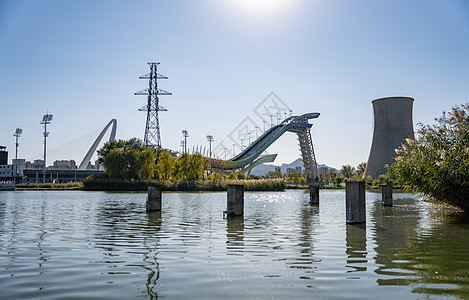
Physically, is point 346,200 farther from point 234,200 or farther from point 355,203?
point 234,200

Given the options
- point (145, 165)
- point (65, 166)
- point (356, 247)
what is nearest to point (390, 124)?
point (145, 165)

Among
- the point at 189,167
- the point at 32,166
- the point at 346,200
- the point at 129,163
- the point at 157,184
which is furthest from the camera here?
the point at 32,166

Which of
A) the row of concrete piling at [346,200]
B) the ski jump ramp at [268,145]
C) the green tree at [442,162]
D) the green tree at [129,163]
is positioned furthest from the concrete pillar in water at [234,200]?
the ski jump ramp at [268,145]

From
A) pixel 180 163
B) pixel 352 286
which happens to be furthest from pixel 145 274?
pixel 180 163

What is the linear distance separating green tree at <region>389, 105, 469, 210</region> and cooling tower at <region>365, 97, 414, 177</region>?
46.6 metres

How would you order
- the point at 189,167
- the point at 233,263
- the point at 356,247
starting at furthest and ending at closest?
1. the point at 189,167
2. the point at 356,247
3. the point at 233,263

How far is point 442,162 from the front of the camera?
39.7ft

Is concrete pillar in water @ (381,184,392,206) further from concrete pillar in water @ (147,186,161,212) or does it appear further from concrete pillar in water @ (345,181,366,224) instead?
concrete pillar in water @ (147,186,161,212)

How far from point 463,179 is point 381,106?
52.0m

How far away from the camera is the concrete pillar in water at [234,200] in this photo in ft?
47.0

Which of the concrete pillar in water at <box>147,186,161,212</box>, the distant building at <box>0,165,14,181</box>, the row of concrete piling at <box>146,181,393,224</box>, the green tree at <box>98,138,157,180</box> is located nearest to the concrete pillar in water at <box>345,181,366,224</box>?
the row of concrete piling at <box>146,181,393,224</box>

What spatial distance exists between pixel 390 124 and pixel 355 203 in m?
52.5

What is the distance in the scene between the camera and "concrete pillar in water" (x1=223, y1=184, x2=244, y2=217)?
1431cm

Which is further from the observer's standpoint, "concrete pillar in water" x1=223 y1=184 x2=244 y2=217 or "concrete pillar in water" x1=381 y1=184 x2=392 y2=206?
"concrete pillar in water" x1=381 y1=184 x2=392 y2=206
